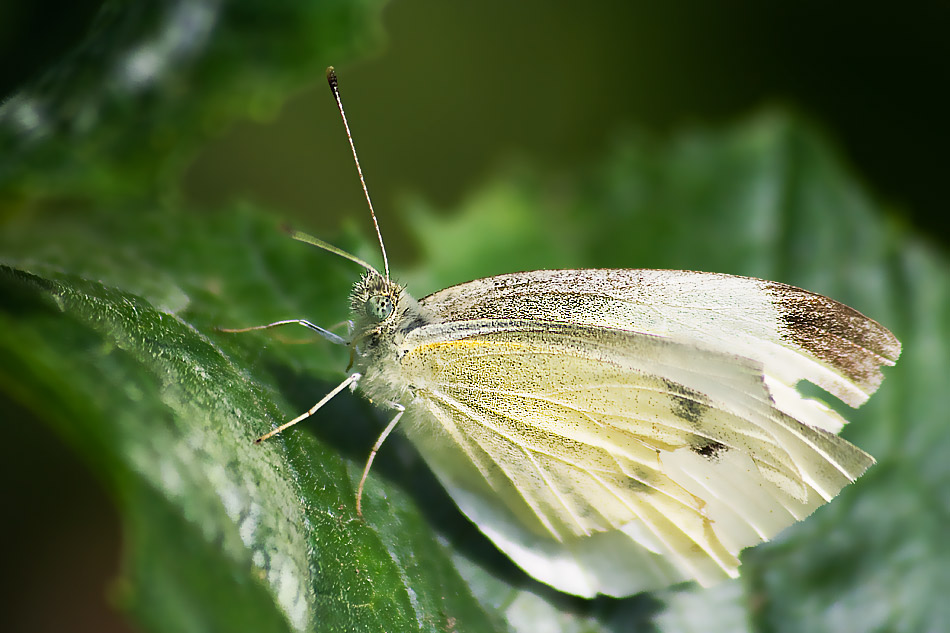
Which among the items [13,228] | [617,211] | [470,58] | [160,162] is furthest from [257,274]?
[470,58]

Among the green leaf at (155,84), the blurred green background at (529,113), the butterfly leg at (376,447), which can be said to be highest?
the blurred green background at (529,113)

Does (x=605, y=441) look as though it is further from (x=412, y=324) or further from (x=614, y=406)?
(x=412, y=324)

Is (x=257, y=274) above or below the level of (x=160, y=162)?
below

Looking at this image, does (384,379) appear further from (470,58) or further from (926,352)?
(470,58)

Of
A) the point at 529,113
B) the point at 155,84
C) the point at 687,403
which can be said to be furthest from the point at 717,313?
the point at 529,113

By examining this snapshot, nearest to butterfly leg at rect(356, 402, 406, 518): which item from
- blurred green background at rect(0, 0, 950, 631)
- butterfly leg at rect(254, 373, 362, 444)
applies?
butterfly leg at rect(254, 373, 362, 444)

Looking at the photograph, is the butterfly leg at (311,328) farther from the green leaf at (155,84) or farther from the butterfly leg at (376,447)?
the green leaf at (155,84)

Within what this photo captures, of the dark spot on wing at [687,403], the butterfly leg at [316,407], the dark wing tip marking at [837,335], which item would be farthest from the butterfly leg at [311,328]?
the dark wing tip marking at [837,335]
